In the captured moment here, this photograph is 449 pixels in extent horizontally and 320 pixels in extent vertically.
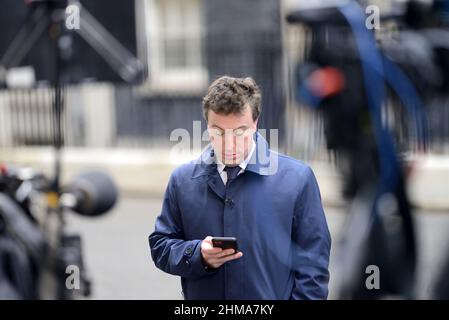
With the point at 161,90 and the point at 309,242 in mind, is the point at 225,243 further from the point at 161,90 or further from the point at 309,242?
the point at 161,90

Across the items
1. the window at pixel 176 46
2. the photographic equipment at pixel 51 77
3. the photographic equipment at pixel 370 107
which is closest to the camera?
the photographic equipment at pixel 51 77

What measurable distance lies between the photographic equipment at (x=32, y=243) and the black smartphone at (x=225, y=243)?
143cm

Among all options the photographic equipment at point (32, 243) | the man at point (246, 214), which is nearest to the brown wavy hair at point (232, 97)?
the man at point (246, 214)

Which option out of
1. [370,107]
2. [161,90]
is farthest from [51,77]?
[161,90]

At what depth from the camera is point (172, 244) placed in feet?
6.63

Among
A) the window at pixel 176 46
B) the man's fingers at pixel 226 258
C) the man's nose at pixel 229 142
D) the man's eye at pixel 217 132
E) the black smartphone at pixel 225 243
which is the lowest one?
the man's fingers at pixel 226 258

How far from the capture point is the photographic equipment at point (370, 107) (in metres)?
4.02

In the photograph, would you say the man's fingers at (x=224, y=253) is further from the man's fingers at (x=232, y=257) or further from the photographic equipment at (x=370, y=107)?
the photographic equipment at (x=370, y=107)

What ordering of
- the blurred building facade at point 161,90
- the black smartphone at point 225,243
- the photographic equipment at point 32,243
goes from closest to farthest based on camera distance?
the black smartphone at point 225,243 → the photographic equipment at point 32,243 → the blurred building facade at point 161,90

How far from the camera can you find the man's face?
6.40ft

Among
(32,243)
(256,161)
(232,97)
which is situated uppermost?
(232,97)

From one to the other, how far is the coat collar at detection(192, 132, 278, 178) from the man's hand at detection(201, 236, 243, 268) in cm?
17

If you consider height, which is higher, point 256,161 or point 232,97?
point 232,97

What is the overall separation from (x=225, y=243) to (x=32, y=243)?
5.59ft
